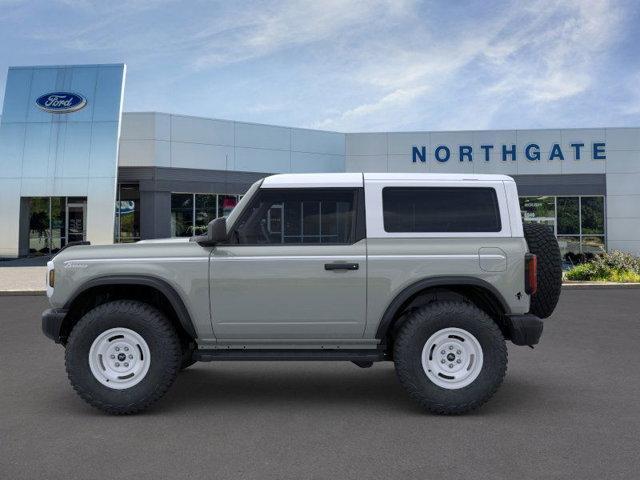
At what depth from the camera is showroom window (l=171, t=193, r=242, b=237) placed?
31.0 meters

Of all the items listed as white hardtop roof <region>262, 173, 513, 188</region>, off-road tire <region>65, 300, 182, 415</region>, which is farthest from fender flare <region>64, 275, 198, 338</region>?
white hardtop roof <region>262, 173, 513, 188</region>

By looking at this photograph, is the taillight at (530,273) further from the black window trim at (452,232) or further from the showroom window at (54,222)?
the showroom window at (54,222)

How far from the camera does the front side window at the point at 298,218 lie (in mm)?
5836

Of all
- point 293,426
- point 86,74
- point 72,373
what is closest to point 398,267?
point 293,426

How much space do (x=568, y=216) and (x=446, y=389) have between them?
29005 mm

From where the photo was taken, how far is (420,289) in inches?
224

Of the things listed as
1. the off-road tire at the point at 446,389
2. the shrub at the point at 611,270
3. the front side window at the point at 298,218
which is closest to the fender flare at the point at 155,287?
the front side window at the point at 298,218

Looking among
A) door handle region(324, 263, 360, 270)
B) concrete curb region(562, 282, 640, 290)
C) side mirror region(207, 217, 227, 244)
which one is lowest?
concrete curb region(562, 282, 640, 290)

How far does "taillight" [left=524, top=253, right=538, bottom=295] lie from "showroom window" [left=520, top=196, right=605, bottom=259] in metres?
27.8

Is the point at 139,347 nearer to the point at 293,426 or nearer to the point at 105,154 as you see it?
the point at 293,426

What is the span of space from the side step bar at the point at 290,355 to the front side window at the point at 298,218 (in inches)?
37.2

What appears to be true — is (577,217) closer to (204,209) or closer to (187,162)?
(204,209)

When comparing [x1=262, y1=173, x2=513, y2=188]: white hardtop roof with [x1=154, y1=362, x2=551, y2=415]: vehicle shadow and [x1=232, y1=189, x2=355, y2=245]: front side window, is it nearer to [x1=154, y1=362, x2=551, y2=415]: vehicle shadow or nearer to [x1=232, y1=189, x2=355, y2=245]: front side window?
[x1=232, y1=189, x2=355, y2=245]: front side window

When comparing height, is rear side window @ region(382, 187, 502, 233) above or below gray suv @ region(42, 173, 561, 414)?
above
